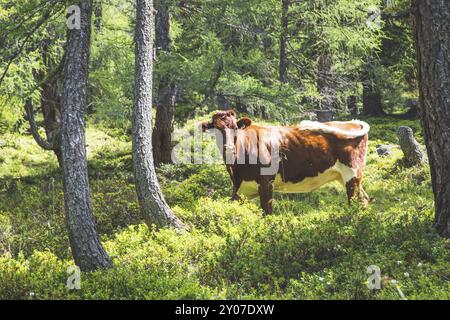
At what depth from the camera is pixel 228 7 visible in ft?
50.1

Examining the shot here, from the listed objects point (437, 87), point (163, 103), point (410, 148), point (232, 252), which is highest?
point (163, 103)

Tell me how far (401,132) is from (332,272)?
10182 mm

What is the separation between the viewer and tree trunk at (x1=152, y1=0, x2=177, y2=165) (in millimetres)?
16250

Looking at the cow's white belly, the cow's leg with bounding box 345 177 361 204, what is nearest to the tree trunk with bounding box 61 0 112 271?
the cow's white belly

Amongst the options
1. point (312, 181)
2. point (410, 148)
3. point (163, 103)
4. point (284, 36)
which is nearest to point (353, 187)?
point (312, 181)

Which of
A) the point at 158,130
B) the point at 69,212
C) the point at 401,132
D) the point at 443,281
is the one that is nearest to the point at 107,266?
the point at 69,212

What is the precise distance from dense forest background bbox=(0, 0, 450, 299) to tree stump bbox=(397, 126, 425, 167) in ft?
1.45

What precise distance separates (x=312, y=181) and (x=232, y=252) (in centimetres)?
398

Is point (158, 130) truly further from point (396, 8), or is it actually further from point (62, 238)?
point (396, 8)

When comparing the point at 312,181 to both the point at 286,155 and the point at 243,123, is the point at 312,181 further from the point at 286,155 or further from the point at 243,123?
the point at 243,123

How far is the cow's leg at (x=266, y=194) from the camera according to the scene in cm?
1165

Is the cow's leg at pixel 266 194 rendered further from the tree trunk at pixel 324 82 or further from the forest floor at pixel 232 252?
the tree trunk at pixel 324 82

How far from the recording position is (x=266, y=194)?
38.2ft

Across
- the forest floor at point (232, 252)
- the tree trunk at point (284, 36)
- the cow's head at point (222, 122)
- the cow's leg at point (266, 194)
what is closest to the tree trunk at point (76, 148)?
the forest floor at point (232, 252)
